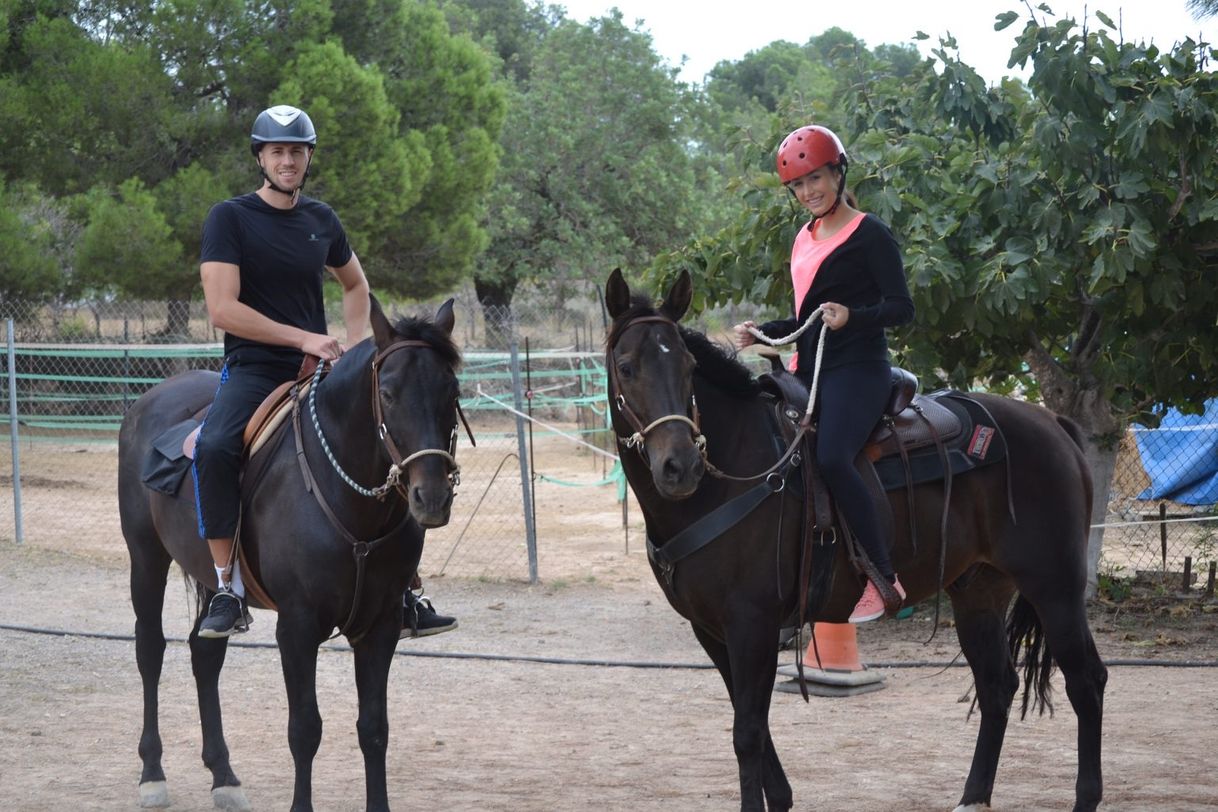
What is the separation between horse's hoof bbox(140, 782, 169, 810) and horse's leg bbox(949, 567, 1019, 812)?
338 cm

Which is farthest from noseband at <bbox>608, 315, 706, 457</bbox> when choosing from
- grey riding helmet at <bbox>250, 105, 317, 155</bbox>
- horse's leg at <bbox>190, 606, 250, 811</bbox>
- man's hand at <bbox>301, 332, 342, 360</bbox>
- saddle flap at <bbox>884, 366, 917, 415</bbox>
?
horse's leg at <bbox>190, 606, 250, 811</bbox>

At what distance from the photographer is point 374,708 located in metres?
4.82

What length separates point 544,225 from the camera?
33438 mm

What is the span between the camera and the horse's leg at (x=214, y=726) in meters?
5.40

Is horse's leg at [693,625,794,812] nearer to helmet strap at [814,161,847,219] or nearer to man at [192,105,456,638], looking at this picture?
man at [192,105,456,638]

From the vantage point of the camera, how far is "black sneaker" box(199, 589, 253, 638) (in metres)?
4.78

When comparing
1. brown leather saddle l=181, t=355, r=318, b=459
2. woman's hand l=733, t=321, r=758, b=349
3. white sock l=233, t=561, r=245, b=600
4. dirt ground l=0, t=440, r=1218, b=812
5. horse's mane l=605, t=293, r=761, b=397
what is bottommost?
dirt ground l=0, t=440, r=1218, b=812

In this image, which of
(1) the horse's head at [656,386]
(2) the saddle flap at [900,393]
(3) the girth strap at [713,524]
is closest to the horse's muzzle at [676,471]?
(1) the horse's head at [656,386]

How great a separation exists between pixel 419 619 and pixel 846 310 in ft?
6.86

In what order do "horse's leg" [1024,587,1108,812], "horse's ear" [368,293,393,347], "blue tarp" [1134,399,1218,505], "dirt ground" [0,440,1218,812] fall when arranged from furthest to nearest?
"blue tarp" [1134,399,1218,505] → "dirt ground" [0,440,1218,812] → "horse's leg" [1024,587,1108,812] → "horse's ear" [368,293,393,347]

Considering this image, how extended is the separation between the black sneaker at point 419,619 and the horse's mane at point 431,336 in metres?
1.15

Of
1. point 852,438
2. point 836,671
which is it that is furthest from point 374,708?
point 836,671

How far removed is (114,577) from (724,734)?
6969 millimetres

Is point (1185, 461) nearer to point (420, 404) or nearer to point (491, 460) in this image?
point (491, 460)
